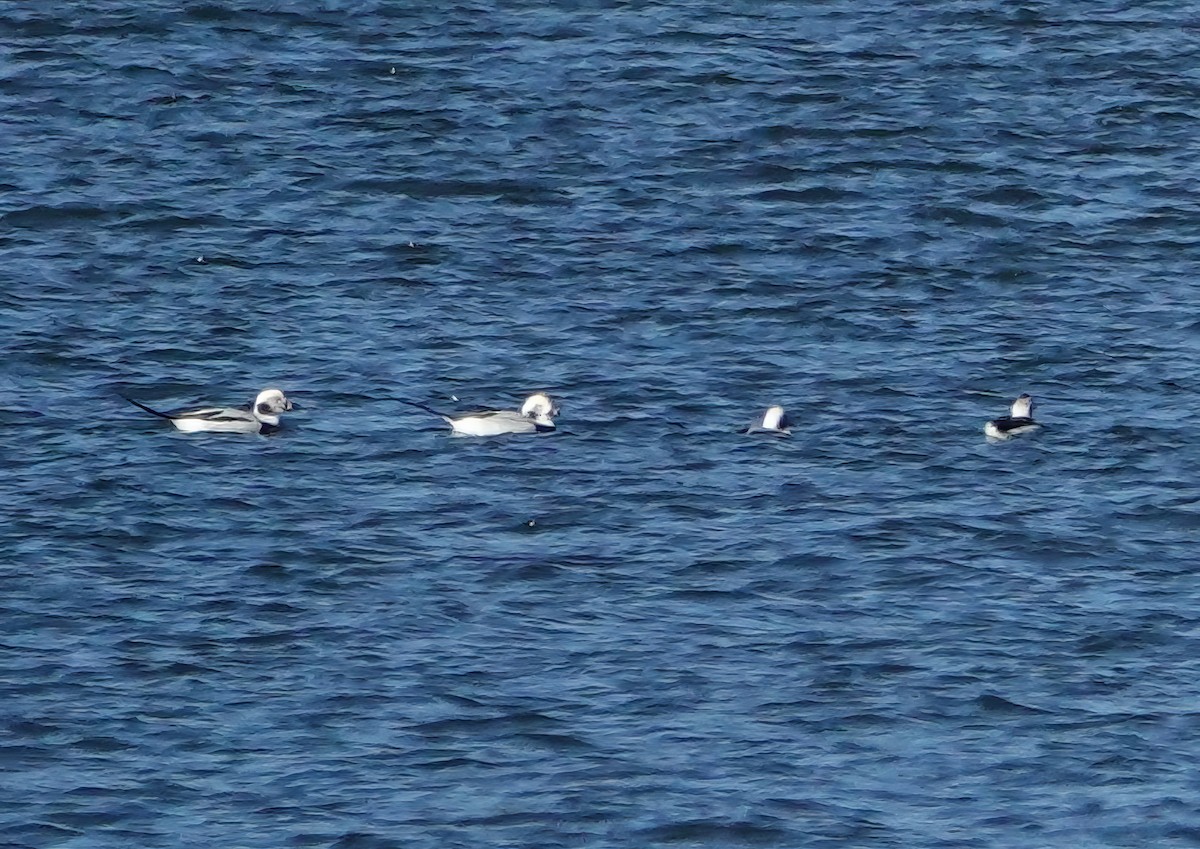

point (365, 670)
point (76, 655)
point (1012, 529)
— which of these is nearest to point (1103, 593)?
point (1012, 529)

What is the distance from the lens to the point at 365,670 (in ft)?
57.4

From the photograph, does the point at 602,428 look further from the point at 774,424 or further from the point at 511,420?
the point at 774,424

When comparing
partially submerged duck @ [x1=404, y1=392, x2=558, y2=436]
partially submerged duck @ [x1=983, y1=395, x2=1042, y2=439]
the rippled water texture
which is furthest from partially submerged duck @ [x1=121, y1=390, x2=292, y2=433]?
partially submerged duck @ [x1=983, y1=395, x2=1042, y2=439]

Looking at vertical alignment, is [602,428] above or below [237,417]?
below

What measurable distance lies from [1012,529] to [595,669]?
410 centimetres

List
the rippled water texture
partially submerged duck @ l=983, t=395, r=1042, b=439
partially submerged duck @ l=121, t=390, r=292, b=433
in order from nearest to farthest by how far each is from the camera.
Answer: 1. the rippled water texture
2. partially submerged duck @ l=983, t=395, r=1042, b=439
3. partially submerged duck @ l=121, t=390, r=292, b=433

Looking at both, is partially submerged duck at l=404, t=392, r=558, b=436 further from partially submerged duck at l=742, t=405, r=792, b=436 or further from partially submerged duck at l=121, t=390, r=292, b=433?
partially submerged duck at l=742, t=405, r=792, b=436

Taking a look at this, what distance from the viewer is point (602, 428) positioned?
73.4 feet

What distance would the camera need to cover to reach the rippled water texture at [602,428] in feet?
53.2

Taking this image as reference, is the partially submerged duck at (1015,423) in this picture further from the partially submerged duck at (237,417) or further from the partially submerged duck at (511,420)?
the partially submerged duck at (237,417)

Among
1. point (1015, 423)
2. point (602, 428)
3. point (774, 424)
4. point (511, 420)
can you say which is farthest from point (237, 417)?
point (1015, 423)

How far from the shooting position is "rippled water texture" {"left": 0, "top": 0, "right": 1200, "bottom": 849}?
16.2m

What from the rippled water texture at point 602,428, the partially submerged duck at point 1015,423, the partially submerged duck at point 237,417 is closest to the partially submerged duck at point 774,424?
the rippled water texture at point 602,428

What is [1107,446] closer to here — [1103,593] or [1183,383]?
[1183,383]
